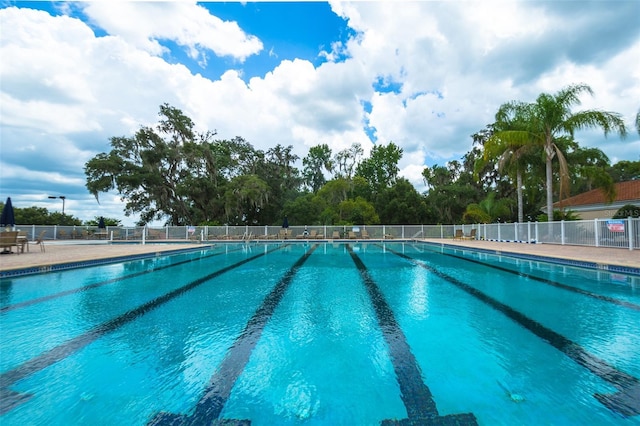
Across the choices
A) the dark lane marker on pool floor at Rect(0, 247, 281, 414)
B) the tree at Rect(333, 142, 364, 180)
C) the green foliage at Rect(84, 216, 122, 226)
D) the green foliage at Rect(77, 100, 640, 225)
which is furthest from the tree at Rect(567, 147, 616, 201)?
the green foliage at Rect(84, 216, 122, 226)

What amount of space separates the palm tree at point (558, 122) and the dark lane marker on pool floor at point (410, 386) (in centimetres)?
1530

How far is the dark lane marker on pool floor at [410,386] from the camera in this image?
1881 millimetres

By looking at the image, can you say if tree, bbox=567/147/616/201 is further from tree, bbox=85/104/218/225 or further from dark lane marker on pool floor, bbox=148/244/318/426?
tree, bbox=85/104/218/225

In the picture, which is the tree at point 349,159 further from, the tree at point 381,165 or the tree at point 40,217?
the tree at point 40,217

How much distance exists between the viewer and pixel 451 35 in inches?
504

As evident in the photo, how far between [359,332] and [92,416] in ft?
8.70

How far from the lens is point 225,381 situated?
2.43m

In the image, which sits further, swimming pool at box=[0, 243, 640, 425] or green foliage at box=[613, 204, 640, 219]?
green foliage at box=[613, 204, 640, 219]

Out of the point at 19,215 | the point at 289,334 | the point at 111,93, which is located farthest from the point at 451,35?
the point at 19,215

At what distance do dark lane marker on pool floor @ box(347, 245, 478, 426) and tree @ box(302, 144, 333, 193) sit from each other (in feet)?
118

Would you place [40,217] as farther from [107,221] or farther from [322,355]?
[322,355]

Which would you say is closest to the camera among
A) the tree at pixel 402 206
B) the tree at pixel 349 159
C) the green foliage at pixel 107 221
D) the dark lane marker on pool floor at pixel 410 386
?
the dark lane marker on pool floor at pixel 410 386

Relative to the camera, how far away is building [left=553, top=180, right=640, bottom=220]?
17625mm

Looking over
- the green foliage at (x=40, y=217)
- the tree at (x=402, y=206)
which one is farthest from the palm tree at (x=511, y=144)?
the green foliage at (x=40, y=217)
